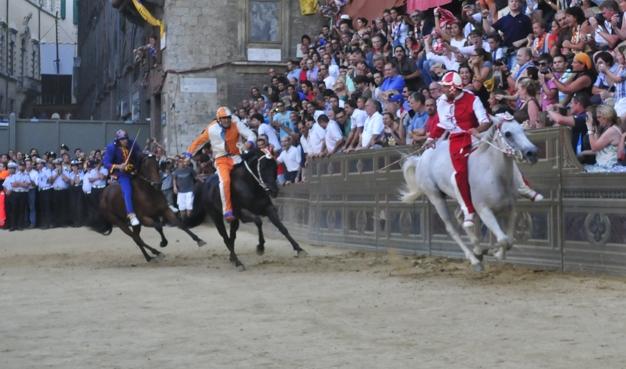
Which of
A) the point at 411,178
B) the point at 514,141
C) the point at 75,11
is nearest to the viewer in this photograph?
the point at 514,141

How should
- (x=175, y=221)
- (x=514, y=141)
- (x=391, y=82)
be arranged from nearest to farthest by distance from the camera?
(x=514, y=141), (x=175, y=221), (x=391, y=82)

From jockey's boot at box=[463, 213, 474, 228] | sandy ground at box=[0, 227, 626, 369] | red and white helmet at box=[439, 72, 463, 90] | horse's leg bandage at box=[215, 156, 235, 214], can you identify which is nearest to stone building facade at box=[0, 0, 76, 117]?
horse's leg bandage at box=[215, 156, 235, 214]

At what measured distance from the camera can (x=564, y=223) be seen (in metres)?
12.6

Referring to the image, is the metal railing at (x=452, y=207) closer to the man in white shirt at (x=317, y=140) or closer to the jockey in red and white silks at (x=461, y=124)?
the man in white shirt at (x=317, y=140)

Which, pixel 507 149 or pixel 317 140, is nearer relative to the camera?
pixel 507 149

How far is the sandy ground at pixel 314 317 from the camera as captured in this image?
775 centimetres

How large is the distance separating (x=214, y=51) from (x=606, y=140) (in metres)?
23.6

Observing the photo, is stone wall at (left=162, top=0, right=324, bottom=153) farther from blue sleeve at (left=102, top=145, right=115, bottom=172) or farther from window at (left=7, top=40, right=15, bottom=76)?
window at (left=7, top=40, right=15, bottom=76)

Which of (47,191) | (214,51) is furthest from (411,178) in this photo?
(214,51)

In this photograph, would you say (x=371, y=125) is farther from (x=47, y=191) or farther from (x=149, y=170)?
(x=47, y=191)

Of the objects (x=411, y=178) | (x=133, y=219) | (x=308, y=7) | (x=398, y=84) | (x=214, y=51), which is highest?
(x=308, y=7)

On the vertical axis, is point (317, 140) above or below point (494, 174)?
above

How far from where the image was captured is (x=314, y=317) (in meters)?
9.84

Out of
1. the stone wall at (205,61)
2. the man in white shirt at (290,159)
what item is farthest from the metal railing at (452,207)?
the stone wall at (205,61)
